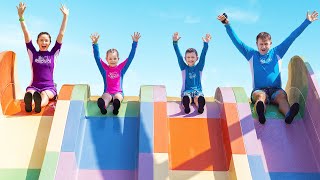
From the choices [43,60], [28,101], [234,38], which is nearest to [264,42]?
[234,38]

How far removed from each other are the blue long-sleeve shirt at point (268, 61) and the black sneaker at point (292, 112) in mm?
738

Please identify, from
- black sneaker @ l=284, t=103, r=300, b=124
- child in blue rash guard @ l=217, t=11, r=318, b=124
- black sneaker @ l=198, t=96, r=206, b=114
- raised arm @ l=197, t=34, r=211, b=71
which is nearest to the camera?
black sneaker @ l=284, t=103, r=300, b=124

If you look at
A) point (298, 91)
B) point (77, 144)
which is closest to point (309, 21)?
point (298, 91)

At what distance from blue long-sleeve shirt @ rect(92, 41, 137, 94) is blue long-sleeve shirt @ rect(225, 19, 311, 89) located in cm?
153

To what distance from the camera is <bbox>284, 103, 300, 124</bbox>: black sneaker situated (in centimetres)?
445

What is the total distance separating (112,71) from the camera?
5.50 metres

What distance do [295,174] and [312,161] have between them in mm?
300

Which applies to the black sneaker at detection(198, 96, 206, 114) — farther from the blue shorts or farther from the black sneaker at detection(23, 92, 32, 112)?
the black sneaker at detection(23, 92, 32, 112)

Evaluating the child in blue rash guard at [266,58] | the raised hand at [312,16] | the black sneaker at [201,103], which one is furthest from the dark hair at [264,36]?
the black sneaker at [201,103]

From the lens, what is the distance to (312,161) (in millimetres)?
4203

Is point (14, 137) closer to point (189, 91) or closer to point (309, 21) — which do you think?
point (189, 91)

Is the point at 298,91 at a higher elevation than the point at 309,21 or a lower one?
lower

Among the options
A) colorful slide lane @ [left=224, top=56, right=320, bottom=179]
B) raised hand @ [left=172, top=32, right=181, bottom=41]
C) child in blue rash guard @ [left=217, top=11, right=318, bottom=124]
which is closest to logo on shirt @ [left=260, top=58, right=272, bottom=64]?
child in blue rash guard @ [left=217, top=11, right=318, bottom=124]

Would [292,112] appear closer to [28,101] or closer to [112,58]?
[112,58]
